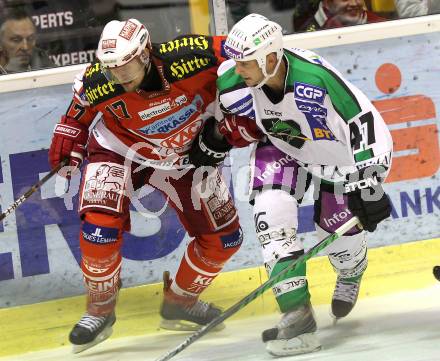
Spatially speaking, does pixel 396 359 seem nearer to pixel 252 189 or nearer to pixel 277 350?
pixel 277 350

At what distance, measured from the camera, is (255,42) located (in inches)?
154

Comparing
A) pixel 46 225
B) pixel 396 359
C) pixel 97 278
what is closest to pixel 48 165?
pixel 46 225

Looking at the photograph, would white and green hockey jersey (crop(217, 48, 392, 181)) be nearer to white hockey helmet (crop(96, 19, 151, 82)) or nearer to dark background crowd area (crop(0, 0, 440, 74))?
white hockey helmet (crop(96, 19, 151, 82))

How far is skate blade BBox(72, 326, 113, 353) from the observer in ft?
15.1

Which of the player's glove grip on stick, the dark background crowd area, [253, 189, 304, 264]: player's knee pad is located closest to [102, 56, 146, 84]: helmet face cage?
the player's glove grip on stick

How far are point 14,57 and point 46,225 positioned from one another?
83 centimetres

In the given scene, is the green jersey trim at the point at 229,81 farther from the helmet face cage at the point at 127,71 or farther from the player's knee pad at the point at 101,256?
the player's knee pad at the point at 101,256

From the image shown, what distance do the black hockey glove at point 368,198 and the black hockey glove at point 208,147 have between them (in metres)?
0.77

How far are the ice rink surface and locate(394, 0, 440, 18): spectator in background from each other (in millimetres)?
1390

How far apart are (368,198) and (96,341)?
1425mm

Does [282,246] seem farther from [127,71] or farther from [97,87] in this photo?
[97,87]

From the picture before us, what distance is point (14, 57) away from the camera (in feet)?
17.0

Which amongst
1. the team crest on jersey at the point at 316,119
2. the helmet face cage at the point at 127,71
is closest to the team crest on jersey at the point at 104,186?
the helmet face cage at the point at 127,71

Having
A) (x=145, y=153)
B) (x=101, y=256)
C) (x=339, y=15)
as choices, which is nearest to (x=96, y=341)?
(x=101, y=256)
